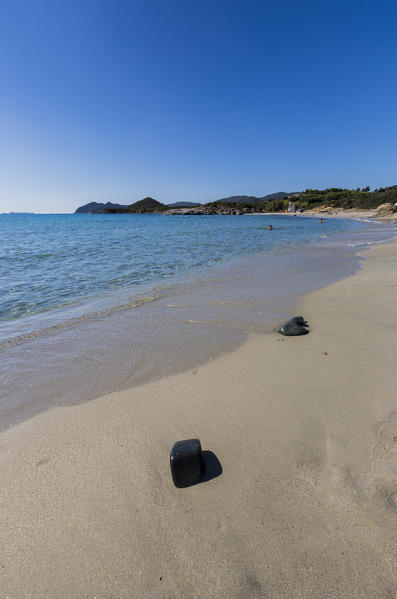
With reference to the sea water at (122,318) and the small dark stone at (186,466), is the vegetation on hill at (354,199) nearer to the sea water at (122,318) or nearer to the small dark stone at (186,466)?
the sea water at (122,318)

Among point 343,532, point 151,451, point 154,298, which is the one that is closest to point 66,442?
point 151,451

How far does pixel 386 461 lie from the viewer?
7.10 ft

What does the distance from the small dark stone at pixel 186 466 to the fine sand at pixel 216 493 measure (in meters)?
0.08

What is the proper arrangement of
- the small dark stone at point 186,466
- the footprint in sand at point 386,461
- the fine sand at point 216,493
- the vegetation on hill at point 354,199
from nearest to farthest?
the fine sand at point 216,493, the footprint in sand at point 386,461, the small dark stone at point 186,466, the vegetation on hill at point 354,199

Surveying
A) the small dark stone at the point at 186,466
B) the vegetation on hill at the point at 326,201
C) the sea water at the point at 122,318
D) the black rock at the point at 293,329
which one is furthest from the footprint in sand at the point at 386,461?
the vegetation on hill at the point at 326,201

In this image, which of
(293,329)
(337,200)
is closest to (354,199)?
(337,200)

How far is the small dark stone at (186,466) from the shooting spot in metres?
2.05

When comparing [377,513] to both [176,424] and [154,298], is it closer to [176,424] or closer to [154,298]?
[176,424]

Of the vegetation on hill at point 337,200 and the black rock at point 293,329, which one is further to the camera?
the vegetation on hill at point 337,200

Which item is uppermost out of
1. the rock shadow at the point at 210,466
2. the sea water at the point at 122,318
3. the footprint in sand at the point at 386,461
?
the footprint in sand at the point at 386,461

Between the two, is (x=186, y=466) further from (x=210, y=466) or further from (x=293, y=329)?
(x=293, y=329)

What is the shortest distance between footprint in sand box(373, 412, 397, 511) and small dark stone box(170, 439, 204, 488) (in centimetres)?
130

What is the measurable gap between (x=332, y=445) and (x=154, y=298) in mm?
5963

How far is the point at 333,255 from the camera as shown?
1419 cm
